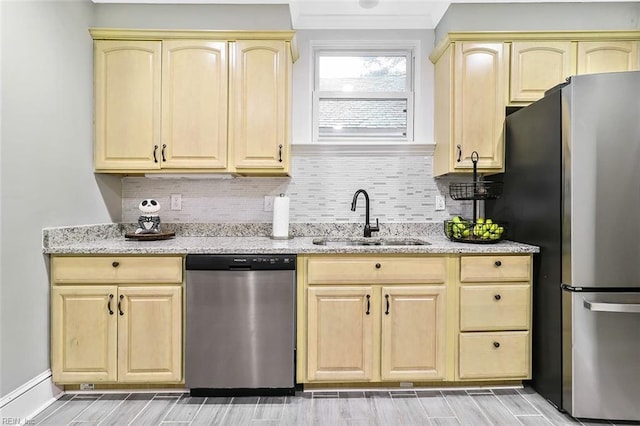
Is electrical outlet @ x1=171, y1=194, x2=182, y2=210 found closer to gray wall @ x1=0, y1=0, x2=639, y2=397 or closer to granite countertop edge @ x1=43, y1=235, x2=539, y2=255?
gray wall @ x1=0, y1=0, x2=639, y2=397

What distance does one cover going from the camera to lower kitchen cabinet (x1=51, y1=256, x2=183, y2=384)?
208 centimetres

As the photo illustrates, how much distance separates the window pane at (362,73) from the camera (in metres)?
2.93

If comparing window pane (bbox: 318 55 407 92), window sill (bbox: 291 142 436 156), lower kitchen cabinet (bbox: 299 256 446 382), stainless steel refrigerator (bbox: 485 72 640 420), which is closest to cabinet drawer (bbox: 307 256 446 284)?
lower kitchen cabinet (bbox: 299 256 446 382)

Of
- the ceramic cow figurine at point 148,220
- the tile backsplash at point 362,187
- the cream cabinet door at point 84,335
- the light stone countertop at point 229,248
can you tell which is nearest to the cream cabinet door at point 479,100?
the tile backsplash at point 362,187

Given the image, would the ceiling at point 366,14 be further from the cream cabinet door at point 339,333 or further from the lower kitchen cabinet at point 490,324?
the cream cabinet door at point 339,333

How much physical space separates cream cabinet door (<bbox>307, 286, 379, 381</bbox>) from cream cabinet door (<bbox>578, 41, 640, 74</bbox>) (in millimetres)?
2056

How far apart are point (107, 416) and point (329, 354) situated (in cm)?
120

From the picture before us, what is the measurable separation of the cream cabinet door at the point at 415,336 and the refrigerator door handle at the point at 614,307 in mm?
714

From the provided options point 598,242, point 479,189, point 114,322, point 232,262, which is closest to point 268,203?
point 232,262

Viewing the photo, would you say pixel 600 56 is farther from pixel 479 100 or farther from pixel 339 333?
pixel 339 333

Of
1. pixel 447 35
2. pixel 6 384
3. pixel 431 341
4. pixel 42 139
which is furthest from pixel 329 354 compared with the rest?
pixel 447 35

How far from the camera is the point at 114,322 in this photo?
209 centimetres

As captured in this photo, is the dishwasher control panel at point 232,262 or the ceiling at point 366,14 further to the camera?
the ceiling at point 366,14

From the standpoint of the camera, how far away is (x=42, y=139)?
2021 mm
